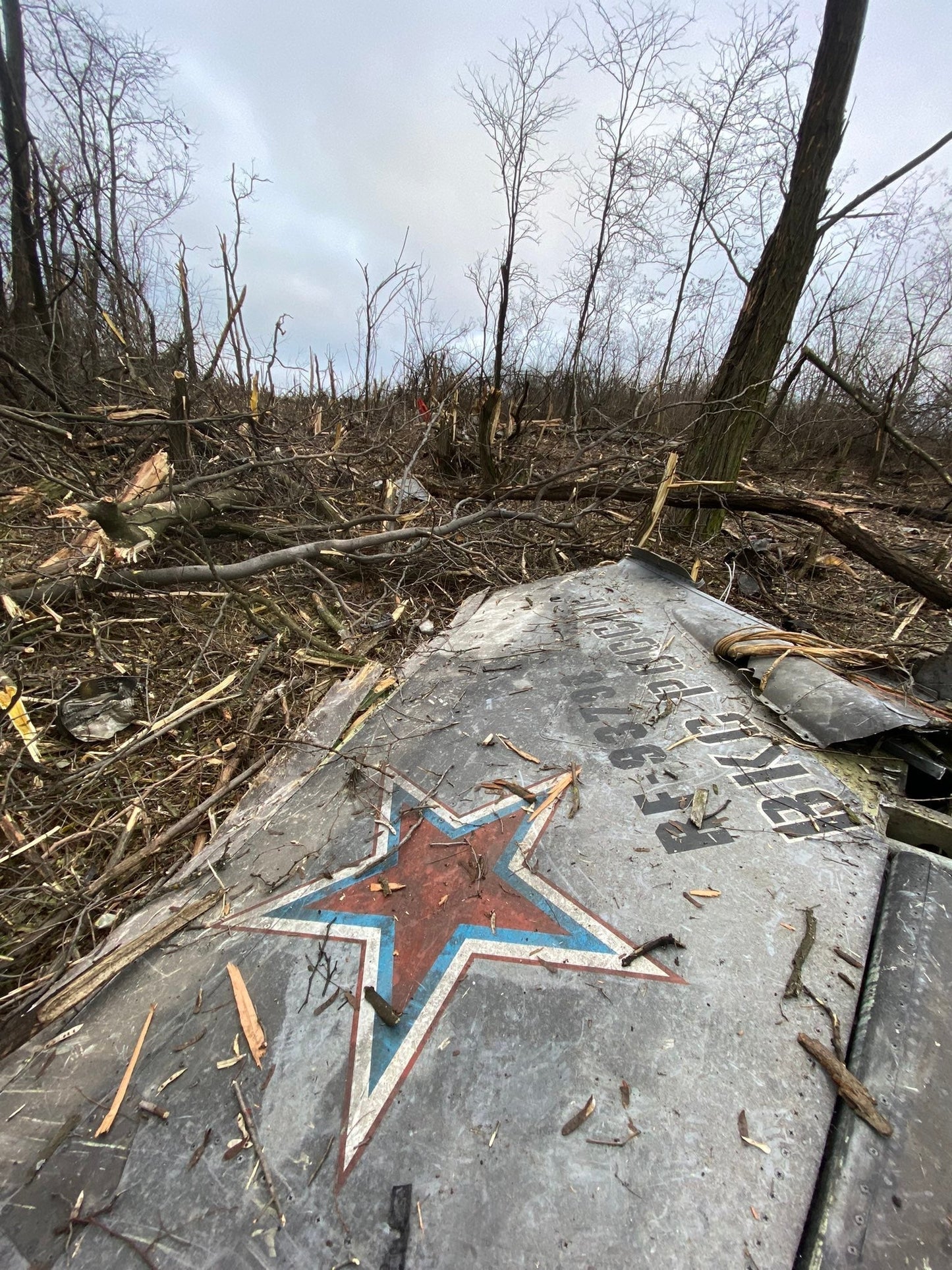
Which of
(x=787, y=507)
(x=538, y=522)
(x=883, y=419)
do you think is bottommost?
(x=538, y=522)

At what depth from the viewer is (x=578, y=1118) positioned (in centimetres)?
96

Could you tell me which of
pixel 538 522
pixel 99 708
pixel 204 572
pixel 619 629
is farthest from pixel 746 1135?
pixel 538 522

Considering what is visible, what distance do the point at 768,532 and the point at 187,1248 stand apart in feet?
19.8

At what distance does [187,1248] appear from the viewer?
A: 906 mm

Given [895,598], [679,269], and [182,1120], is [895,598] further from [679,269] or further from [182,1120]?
[679,269]

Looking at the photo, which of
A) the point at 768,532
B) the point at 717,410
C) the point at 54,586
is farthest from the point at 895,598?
the point at 54,586

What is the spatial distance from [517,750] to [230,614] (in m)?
2.07

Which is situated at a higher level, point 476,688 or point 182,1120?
point 476,688

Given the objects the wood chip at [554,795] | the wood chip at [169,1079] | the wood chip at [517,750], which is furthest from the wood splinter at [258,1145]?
the wood chip at [517,750]

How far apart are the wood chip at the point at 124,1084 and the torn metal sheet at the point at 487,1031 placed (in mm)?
16

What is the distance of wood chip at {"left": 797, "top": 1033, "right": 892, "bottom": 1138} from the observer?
89 centimetres

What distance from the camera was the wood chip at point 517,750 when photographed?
1828 mm

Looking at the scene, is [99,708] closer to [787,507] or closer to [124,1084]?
[124,1084]

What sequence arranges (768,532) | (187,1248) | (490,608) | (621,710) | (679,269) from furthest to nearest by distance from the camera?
1. (679,269)
2. (768,532)
3. (490,608)
4. (621,710)
5. (187,1248)
